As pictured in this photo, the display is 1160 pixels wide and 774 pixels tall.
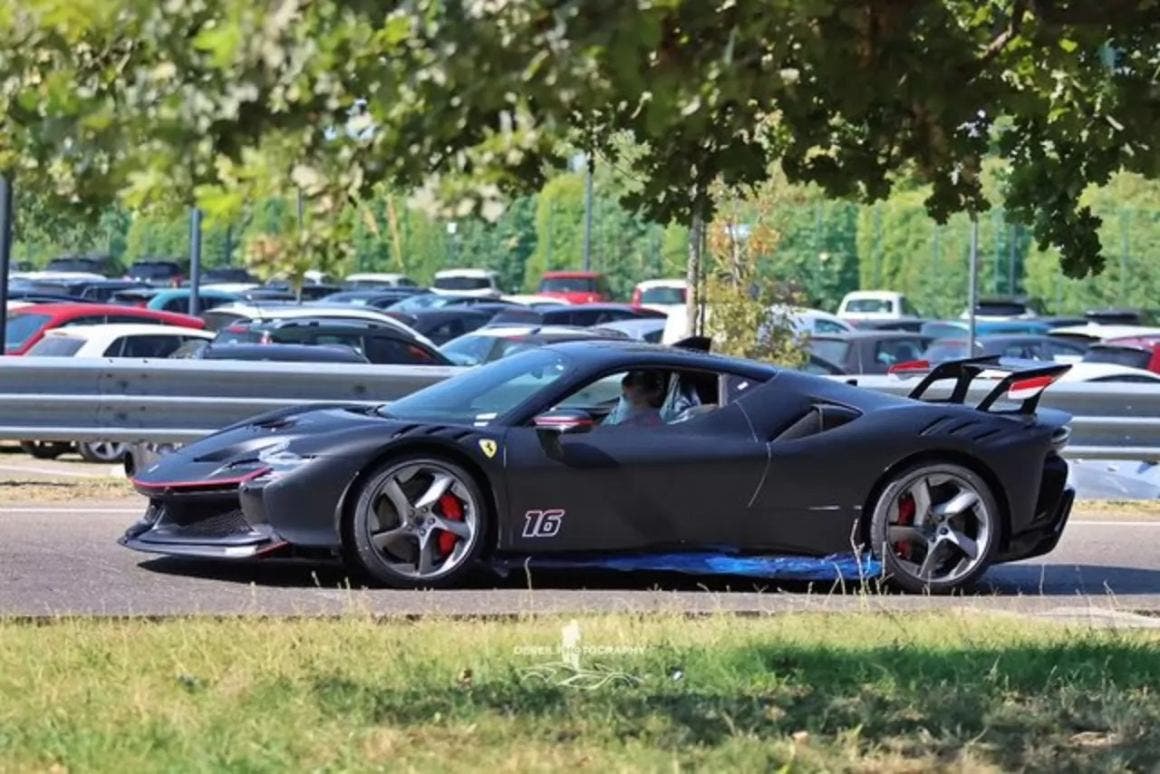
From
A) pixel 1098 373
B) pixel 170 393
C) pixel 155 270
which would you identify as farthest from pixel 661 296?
pixel 170 393

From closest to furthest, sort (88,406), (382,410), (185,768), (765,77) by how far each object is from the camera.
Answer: (765,77)
(185,768)
(382,410)
(88,406)

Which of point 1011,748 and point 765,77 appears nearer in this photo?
point 765,77

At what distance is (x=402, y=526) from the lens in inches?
420

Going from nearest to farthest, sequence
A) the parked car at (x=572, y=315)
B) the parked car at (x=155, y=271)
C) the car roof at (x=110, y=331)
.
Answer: the car roof at (x=110, y=331), the parked car at (x=572, y=315), the parked car at (x=155, y=271)

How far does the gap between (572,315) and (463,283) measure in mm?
20012

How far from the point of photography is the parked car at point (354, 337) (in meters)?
22.1

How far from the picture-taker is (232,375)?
15875 millimetres

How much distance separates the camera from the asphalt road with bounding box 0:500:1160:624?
10109 millimetres

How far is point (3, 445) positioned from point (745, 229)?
7739mm

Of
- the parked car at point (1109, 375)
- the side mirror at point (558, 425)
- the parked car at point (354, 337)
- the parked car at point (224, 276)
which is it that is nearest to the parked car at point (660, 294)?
the parked car at point (224, 276)

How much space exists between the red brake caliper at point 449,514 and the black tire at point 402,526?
0.02 metres

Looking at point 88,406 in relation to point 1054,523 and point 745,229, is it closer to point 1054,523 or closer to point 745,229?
point 1054,523

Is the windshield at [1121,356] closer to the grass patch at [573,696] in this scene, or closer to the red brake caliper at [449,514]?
the red brake caliper at [449,514]

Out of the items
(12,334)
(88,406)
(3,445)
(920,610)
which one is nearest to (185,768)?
(920,610)
